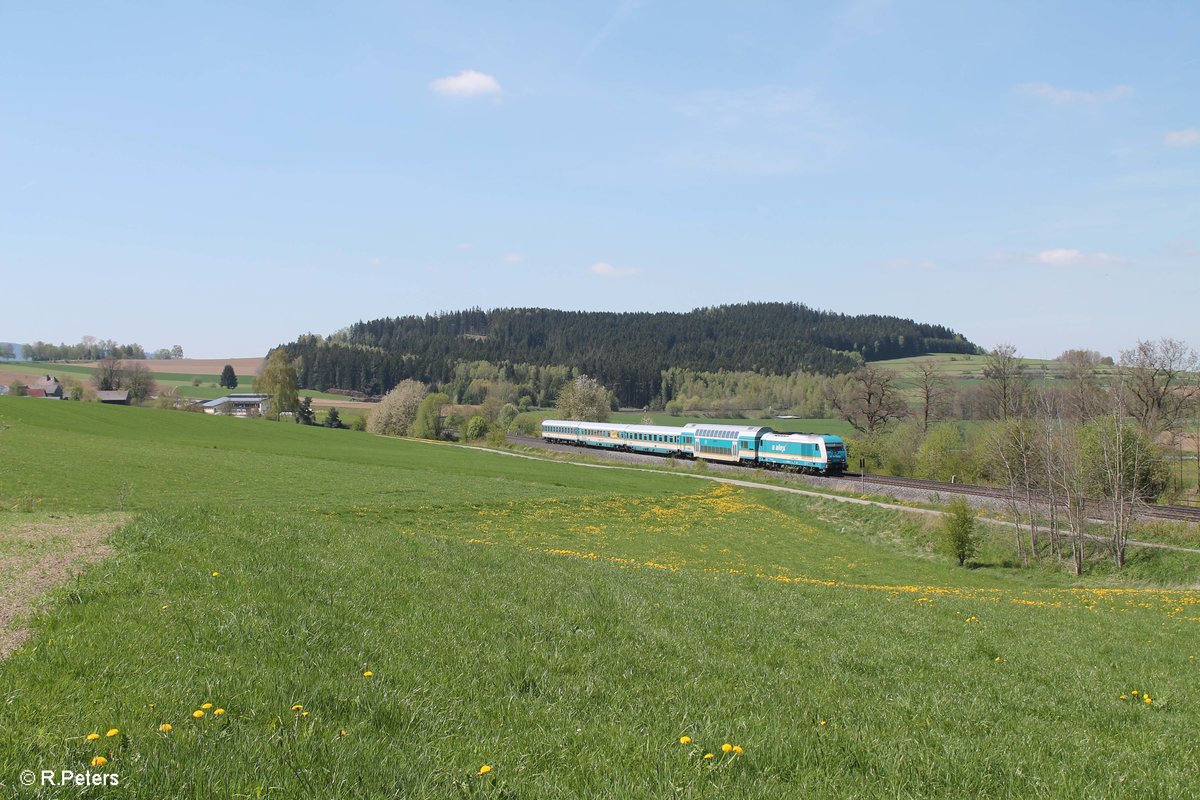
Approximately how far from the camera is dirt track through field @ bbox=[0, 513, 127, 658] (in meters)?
8.41

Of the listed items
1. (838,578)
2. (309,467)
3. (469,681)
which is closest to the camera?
(469,681)

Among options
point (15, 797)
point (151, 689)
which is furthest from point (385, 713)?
point (15, 797)

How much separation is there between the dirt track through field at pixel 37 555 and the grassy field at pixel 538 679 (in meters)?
0.17

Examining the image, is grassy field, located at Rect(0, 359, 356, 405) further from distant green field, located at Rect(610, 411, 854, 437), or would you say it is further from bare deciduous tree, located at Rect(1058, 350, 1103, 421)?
bare deciduous tree, located at Rect(1058, 350, 1103, 421)

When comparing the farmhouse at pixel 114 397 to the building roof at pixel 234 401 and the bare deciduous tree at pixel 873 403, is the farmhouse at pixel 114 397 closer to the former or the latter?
the building roof at pixel 234 401

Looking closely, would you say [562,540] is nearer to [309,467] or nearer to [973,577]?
[973,577]

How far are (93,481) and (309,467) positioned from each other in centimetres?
1705

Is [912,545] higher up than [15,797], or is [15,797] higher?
[15,797]

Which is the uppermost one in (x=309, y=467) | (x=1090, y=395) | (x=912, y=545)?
(x=1090, y=395)

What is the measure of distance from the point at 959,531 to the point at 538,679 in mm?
36880

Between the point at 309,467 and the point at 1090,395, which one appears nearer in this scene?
the point at 309,467

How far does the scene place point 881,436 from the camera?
7738cm

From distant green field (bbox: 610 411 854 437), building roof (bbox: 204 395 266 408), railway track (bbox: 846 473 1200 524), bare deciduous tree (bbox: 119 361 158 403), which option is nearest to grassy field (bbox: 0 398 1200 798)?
railway track (bbox: 846 473 1200 524)

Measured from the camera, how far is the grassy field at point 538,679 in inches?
220
